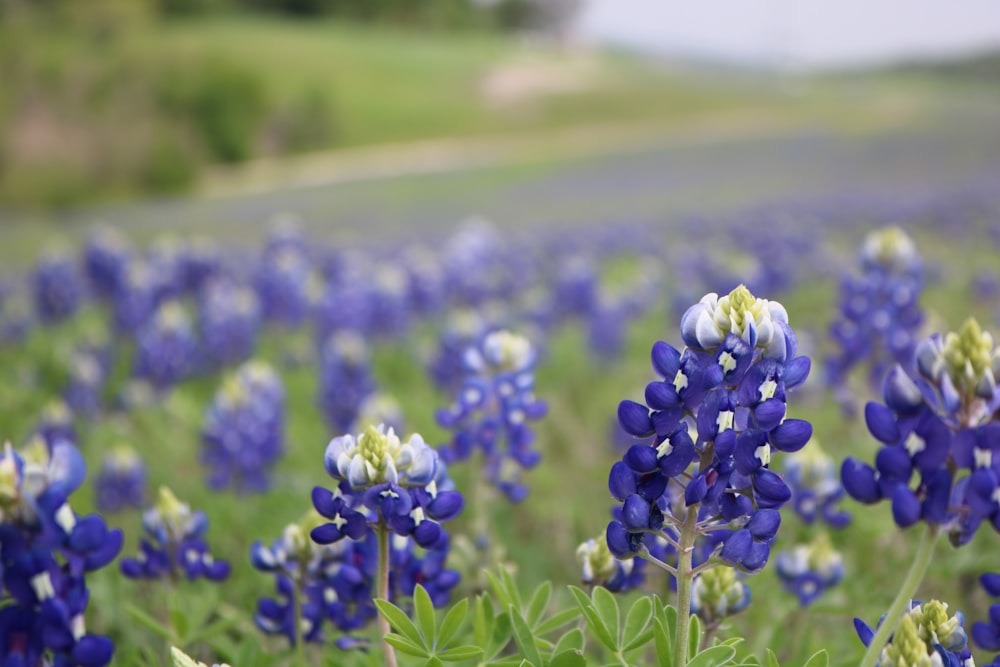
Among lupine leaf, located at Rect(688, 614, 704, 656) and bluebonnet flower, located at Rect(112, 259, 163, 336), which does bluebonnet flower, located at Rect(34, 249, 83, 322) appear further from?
lupine leaf, located at Rect(688, 614, 704, 656)

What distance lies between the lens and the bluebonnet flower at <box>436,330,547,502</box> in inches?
83.4

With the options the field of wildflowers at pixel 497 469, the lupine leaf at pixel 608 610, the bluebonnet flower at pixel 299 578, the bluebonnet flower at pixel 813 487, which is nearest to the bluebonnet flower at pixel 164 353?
the field of wildflowers at pixel 497 469

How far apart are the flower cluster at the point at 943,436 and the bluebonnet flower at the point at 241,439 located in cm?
243

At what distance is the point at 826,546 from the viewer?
77.2 inches

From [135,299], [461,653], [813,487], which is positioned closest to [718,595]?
[461,653]

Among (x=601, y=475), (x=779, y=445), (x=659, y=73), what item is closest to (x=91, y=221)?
(x=601, y=475)

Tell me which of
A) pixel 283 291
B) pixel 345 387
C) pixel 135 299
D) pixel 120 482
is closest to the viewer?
pixel 120 482

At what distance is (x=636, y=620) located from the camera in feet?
4.36

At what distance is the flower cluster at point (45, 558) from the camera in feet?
4.15

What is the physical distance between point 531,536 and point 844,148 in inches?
616

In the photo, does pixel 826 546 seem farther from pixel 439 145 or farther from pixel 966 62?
Result: pixel 439 145

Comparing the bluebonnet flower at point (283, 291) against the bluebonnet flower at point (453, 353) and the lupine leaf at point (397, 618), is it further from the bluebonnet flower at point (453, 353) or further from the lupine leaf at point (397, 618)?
the lupine leaf at point (397, 618)

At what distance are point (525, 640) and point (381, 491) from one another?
0.99 ft

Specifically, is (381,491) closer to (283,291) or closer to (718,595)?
(718,595)
